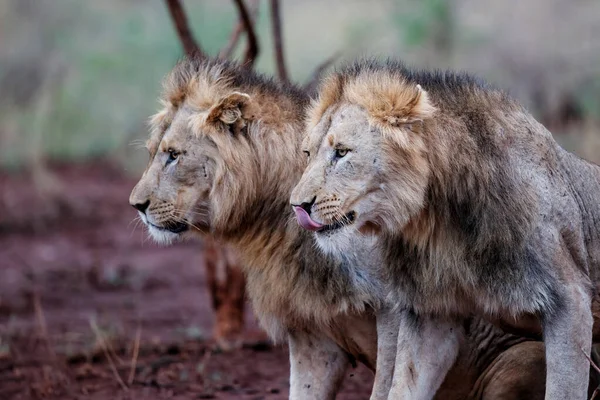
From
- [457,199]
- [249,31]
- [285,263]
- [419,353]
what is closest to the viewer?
[457,199]

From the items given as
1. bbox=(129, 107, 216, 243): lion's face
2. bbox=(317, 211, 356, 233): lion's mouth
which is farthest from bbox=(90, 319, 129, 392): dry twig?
bbox=(317, 211, 356, 233): lion's mouth

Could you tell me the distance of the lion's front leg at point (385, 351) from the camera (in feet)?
14.4

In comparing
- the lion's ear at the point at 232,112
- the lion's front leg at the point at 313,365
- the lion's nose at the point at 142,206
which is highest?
the lion's ear at the point at 232,112

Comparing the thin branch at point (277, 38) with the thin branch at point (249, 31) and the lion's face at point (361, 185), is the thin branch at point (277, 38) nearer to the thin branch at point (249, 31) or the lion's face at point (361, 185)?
the thin branch at point (249, 31)

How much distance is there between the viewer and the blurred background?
20.5ft

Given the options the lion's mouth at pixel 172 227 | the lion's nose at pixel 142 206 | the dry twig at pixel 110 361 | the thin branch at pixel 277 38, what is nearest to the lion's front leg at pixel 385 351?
the lion's mouth at pixel 172 227

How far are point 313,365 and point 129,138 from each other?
12.5 meters

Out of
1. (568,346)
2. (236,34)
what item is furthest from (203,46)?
(568,346)

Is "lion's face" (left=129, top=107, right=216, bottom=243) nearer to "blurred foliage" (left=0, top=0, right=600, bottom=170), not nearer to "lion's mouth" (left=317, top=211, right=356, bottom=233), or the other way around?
"lion's mouth" (left=317, top=211, right=356, bottom=233)

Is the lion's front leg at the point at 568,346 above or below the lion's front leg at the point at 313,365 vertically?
above

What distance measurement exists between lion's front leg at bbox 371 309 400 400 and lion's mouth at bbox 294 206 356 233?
72cm

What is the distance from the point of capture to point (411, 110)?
3756 mm

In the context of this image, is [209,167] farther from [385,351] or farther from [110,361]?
[110,361]

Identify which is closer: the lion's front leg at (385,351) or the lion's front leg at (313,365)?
the lion's front leg at (385,351)
